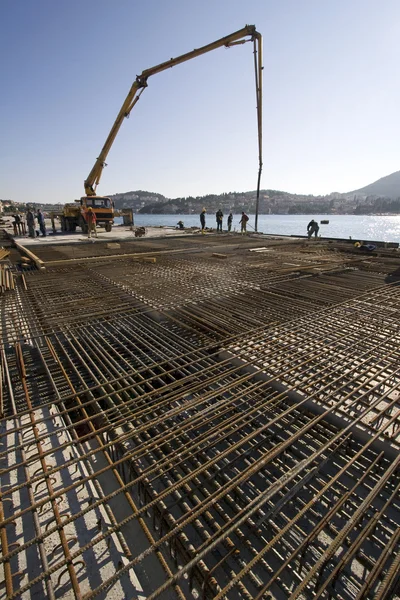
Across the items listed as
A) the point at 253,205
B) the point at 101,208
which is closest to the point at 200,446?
the point at 101,208

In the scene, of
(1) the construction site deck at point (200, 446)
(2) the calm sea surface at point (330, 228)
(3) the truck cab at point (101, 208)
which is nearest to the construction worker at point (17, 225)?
(3) the truck cab at point (101, 208)

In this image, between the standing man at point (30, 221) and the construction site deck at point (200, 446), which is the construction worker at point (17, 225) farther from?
the construction site deck at point (200, 446)

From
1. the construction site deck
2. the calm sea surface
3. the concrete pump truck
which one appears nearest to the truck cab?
the concrete pump truck

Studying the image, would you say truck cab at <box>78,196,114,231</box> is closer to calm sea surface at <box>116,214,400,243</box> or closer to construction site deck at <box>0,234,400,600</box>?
calm sea surface at <box>116,214,400,243</box>

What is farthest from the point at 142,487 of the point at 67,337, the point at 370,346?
the point at 370,346

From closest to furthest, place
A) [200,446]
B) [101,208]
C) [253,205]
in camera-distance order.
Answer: [200,446], [101,208], [253,205]

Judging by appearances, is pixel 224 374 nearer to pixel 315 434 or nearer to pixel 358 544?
pixel 315 434

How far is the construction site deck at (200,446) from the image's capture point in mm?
1717

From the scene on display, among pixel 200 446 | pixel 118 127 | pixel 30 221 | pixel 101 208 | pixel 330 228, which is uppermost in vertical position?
pixel 118 127

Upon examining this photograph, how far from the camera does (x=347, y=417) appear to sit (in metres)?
2.72

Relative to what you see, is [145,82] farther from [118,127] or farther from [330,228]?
[330,228]

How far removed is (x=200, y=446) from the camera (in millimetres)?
2590

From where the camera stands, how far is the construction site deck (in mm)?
1717

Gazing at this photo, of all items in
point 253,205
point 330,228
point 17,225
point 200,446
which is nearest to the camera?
point 200,446
